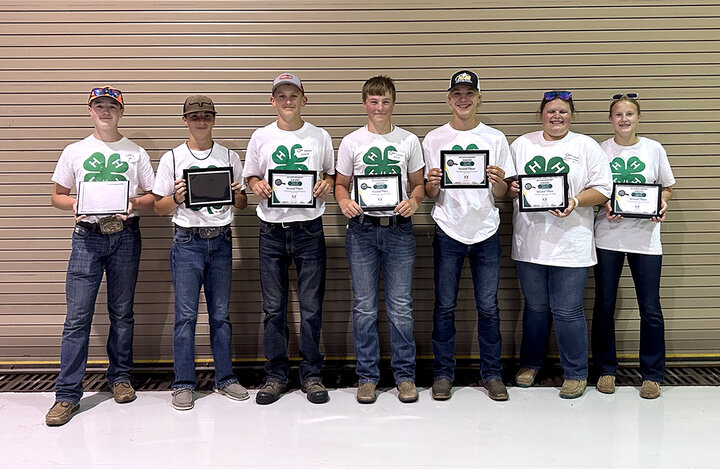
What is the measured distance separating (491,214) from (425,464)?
5.16 feet

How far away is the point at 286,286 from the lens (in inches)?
131

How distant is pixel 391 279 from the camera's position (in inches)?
125

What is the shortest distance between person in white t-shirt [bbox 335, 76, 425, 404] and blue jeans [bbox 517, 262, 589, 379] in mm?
874

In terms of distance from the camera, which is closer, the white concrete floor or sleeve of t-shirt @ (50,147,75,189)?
the white concrete floor

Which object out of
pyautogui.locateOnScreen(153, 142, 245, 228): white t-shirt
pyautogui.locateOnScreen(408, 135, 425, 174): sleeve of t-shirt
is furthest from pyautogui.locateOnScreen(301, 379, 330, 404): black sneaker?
pyautogui.locateOnScreen(408, 135, 425, 174): sleeve of t-shirt

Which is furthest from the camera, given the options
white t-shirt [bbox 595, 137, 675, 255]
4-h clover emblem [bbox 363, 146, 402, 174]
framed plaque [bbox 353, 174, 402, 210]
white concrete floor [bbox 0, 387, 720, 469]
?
white t-shirt [bbox 595, 137, 675, 255]

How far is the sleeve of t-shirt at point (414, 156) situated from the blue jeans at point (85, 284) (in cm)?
190

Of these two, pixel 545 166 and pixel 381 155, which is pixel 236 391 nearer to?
pixel 381 155

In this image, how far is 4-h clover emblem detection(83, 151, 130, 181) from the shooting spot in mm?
3178

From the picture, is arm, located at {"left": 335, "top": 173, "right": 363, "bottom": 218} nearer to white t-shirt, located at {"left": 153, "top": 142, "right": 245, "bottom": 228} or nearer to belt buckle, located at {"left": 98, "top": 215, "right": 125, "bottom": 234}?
white t-shirt, located at {"left": 153, "top": 142, "right": 245, "bottom": 228}

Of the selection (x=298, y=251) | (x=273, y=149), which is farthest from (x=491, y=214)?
(x=273, y=149)

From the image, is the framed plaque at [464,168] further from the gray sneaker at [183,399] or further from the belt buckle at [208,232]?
the gray sneaker at [183,399]

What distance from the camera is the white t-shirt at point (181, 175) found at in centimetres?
317

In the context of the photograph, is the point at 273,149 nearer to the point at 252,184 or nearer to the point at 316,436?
the point at 252,184
